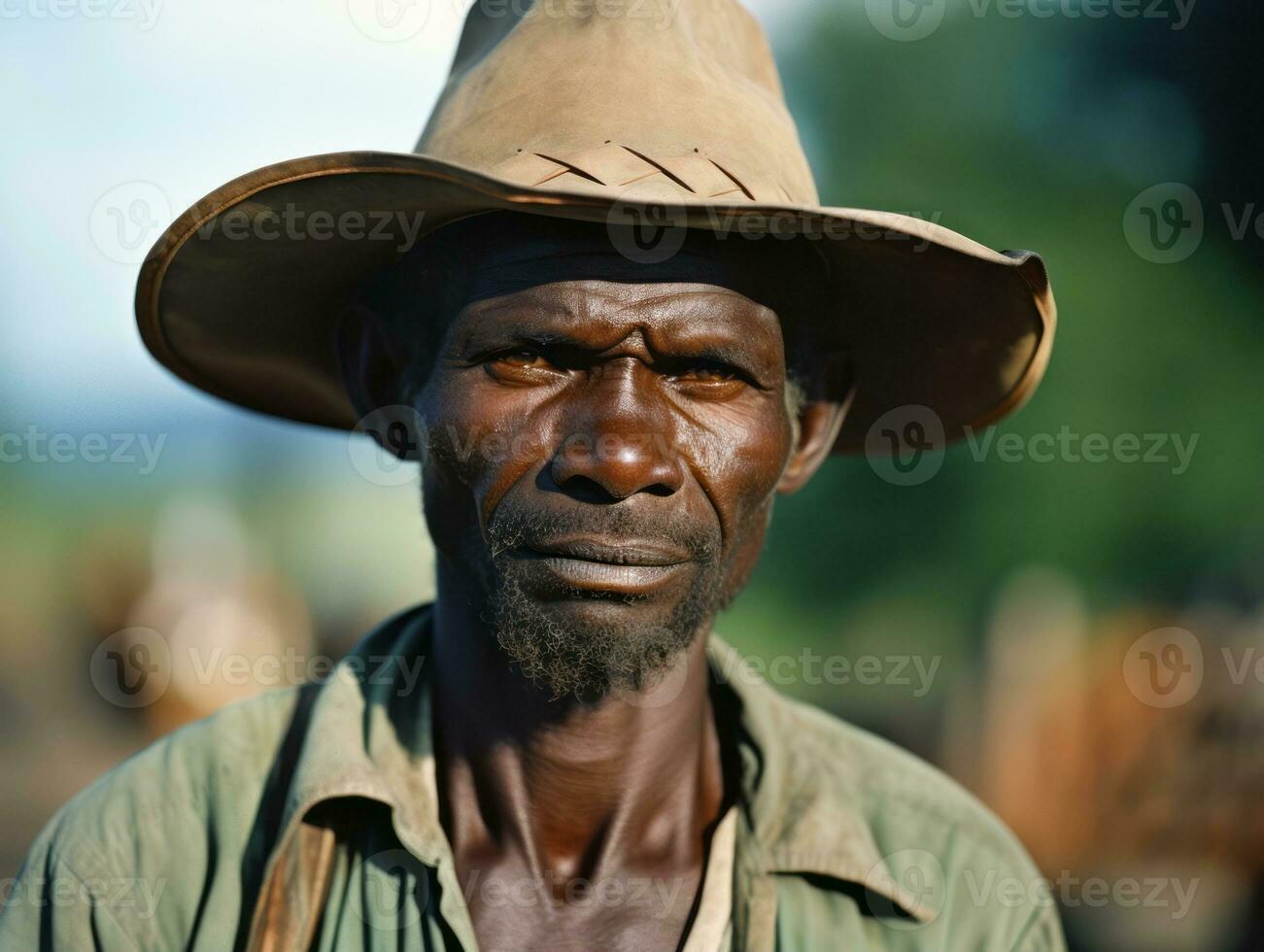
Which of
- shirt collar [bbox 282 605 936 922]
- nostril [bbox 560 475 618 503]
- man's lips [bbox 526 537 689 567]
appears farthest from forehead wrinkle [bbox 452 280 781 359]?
shirt collar [bbox 282 605 936 922]

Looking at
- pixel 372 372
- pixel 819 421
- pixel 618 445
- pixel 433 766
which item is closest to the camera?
pixel 618 445

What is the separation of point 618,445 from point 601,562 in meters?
0.22

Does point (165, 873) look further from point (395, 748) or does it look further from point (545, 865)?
point (545, 865)

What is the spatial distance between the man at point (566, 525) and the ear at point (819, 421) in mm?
11

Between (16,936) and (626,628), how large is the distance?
1.35m

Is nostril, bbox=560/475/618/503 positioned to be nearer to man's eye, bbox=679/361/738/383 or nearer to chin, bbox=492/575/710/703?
chin, bbox=492/575/710/703

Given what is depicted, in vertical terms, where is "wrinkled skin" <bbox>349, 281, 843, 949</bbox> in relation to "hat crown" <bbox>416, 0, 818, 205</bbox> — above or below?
below

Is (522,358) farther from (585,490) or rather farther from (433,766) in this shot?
(433,766)

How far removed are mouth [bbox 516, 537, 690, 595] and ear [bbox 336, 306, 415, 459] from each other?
60cm

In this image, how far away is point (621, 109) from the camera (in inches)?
96.5

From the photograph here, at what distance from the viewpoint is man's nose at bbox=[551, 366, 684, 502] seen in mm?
2289

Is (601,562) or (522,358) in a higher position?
(522,358)

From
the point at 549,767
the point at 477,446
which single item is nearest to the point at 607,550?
the point at 477,446

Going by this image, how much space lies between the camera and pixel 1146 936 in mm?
6551
